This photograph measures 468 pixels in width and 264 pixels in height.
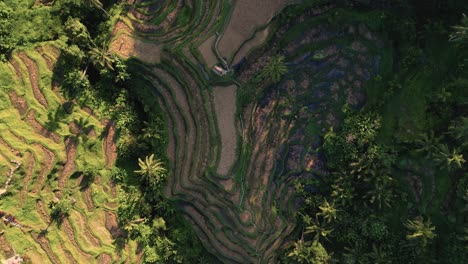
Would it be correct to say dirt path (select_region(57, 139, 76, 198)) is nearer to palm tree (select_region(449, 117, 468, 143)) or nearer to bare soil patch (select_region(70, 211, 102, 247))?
bare soil patch (select_region(70, 211, 102, 247))

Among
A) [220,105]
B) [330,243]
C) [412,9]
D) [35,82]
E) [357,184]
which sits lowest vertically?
[330,243]

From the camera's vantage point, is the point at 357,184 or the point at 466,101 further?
the point at 357,184

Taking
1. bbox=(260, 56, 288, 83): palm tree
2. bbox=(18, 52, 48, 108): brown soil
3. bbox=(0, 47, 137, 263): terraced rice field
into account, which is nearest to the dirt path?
bbox=(0, 47, 137, 263): terraced rice field

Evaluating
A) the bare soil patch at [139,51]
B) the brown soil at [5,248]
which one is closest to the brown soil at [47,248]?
the brown soil at [5,248]

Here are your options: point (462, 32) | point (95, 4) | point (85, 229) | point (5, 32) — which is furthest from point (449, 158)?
point (5, 32)

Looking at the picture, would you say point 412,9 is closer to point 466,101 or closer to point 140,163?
point 466,101

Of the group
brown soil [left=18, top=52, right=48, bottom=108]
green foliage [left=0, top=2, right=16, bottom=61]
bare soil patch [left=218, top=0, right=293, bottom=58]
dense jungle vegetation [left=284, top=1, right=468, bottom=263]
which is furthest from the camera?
bare soil patch [left=218, top=0, right=293, bottom=58]

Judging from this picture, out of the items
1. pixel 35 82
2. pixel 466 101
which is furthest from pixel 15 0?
pixel 466 101

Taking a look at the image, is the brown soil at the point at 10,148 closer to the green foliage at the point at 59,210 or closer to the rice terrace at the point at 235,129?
the rice terrace at the point at 235,129
